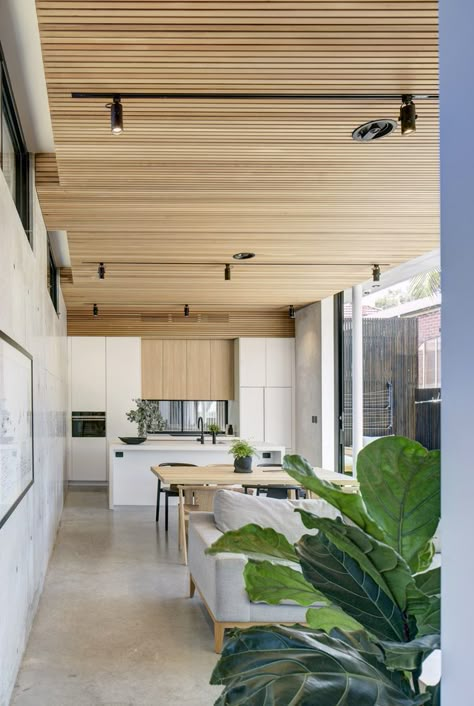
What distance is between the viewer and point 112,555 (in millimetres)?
6426

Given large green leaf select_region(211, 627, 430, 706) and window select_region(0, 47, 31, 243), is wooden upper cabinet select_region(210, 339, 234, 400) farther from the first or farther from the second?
large green leaf select_region(211, 627, 430, 706)

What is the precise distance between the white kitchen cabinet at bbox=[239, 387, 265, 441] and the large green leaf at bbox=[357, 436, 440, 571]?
402 inches

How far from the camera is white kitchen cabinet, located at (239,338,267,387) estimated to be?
37.4 ft

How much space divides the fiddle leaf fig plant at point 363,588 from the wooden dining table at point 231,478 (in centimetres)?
485

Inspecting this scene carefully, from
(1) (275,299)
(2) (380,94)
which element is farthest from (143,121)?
(1) (275,299)

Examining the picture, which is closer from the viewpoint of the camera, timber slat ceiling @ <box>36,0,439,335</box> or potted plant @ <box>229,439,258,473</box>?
timber slat ceiling @ <box>36,0,439,335</box>

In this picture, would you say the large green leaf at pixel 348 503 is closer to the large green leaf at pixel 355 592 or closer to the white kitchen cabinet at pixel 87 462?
the large green leaf at pixel 355 592

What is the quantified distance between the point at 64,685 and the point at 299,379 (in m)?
7.95

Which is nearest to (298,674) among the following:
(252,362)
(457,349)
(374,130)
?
(457,349)

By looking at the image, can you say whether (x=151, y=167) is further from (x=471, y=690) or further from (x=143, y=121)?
(x=471, y=690)

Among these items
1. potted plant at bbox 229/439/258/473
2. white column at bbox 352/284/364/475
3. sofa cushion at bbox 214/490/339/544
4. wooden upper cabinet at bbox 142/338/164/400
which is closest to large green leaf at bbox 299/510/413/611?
sofa cushion at bbox 214/490/339/544

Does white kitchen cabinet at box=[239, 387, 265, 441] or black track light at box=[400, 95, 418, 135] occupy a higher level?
black track light at box=[400, 95, 418, 135]

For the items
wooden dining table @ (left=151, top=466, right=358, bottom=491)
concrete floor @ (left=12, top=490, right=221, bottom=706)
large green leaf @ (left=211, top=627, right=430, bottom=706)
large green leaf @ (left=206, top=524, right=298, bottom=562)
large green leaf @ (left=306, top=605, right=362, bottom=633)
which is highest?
large green leaf @ (left=206, top=524, right=298, bottom=562)

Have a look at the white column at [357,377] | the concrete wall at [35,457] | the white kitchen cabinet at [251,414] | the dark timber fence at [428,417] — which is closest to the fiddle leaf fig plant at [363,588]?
the concrete wall at [35,457]
